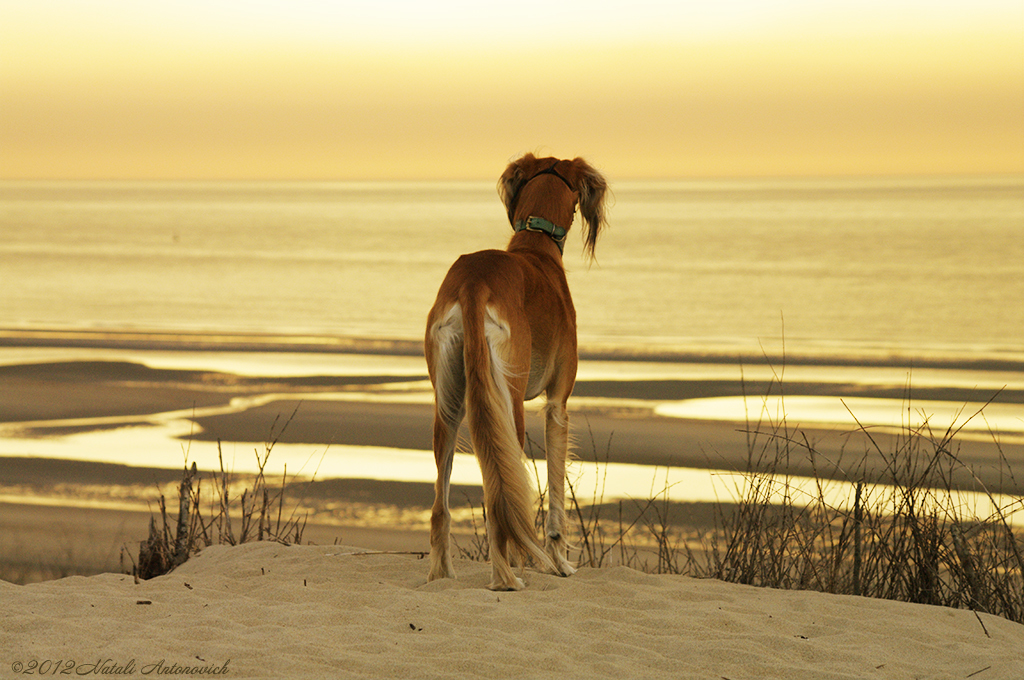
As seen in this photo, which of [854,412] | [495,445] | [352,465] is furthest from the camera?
[854,412]

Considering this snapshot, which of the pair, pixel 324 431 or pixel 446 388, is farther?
pixel 324 431

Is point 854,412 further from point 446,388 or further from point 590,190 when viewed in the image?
point 446,388

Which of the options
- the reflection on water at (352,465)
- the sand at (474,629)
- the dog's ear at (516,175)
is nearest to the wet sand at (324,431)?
the reflection on water at (352,465)

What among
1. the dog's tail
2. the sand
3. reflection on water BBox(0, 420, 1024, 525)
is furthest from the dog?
reflection on water BBox(0, 420, 1024, 525)

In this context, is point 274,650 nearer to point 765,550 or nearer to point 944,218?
point 765,550

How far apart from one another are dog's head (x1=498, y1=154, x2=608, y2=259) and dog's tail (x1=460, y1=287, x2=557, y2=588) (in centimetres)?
176

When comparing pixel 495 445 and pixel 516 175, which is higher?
pixel 516 175

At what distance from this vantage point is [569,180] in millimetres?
6547

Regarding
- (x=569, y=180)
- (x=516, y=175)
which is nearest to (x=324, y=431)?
(x=516, y=175)

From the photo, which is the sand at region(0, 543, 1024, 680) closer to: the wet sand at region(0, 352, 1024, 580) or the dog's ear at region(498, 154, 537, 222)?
the wet sand at region(0, 352, 1024, 580)

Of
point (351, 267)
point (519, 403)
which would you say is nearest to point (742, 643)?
point (519, 403)

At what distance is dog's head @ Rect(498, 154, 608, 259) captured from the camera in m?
6.53

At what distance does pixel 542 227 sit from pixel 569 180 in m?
0.46

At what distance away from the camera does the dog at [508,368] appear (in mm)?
4945
